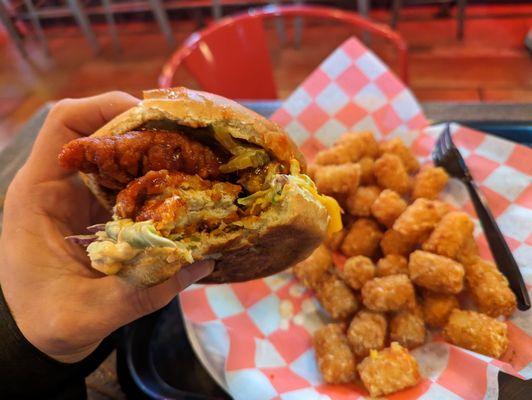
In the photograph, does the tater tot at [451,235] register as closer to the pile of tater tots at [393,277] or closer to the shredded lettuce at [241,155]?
the pile of tater tots at [393,277]

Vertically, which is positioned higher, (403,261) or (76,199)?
(76,199)

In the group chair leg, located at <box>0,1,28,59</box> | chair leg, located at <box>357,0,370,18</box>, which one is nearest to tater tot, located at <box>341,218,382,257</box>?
chair leg, located at <box>357,0,370,18</box>

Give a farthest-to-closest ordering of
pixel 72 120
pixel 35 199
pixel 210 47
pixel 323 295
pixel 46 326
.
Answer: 1. pixel 210 47
2. pixel 323 295
3. pixel 72 120
4. pixel 35 199
5. pixel 46 326

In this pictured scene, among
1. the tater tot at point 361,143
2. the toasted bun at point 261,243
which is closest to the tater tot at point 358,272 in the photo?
the toasted bun at point 261,243

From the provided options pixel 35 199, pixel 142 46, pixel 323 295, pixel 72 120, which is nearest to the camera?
pixel 35 199

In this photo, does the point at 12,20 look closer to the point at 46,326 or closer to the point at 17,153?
the point at 17,153

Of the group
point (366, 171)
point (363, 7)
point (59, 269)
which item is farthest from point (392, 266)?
point (363, 7)

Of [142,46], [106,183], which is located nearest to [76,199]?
[106,183]
